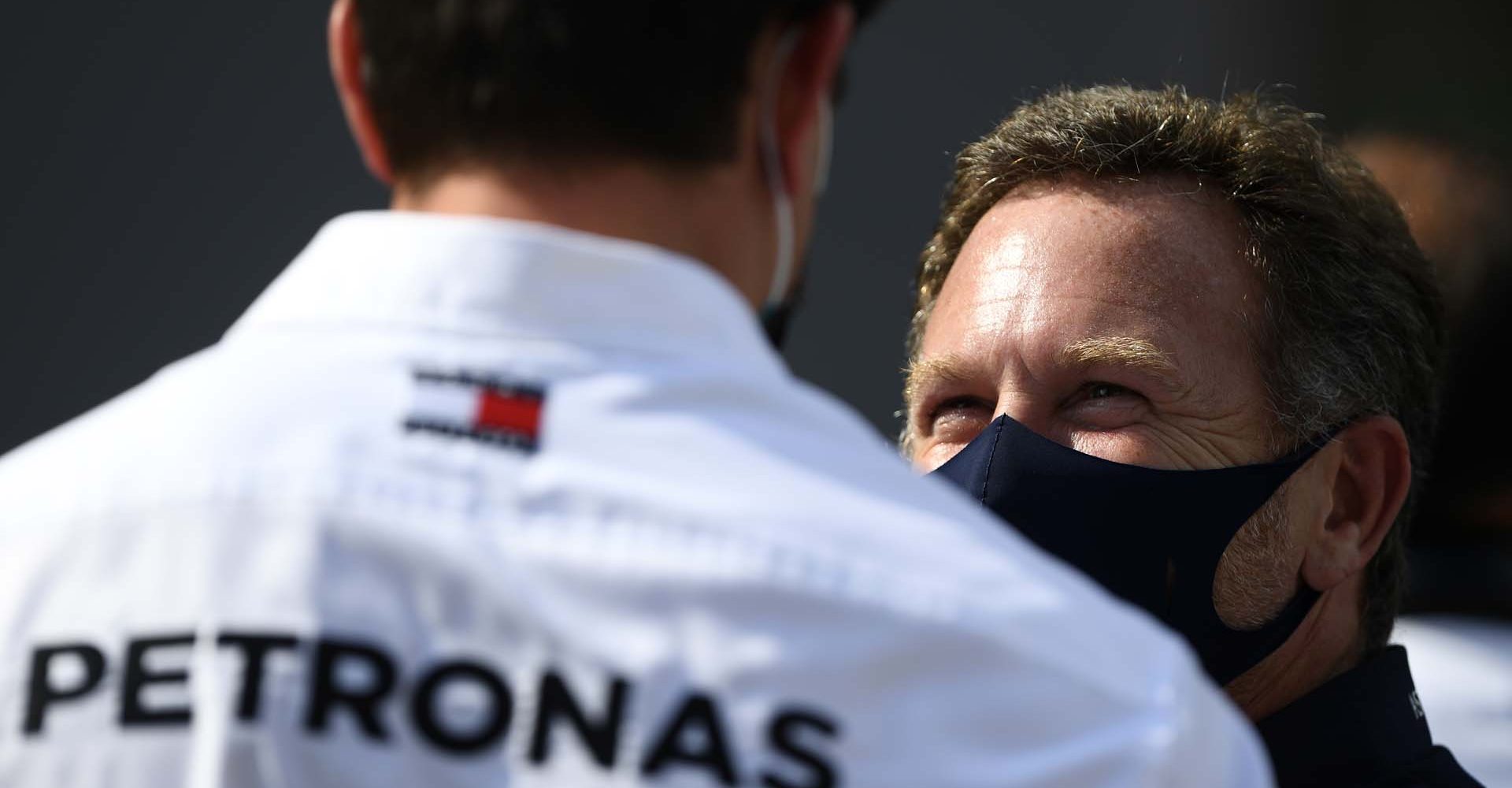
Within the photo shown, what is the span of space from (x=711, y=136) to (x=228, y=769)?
479 millimetres

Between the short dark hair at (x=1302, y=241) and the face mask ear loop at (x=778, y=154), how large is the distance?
132 cm

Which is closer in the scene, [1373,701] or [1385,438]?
[1373,701]

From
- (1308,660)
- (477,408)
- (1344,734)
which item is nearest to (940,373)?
(1308,660)

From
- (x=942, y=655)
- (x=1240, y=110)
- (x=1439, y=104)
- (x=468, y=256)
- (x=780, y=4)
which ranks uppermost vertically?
(x=1439, y=104)

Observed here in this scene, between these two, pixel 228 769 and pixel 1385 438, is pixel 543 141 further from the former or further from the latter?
pixel 1385 438

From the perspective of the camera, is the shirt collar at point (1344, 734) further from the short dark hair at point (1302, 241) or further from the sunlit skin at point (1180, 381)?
the short dark hair at point (1302, 241)

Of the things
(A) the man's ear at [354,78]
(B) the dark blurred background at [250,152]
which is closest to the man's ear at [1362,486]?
(A) the man's ear at [354,78]

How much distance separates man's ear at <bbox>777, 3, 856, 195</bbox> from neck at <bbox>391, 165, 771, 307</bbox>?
1.9 inches

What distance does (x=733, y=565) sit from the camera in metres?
0.99

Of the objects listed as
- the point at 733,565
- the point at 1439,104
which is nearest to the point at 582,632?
the point at 733,565

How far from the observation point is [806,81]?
1.11 meters

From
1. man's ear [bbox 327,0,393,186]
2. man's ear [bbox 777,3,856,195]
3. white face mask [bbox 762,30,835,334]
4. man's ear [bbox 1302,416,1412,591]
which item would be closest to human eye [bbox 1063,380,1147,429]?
man's ear [bbox 1302,416,1412,591]

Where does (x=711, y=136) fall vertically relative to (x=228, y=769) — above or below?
above

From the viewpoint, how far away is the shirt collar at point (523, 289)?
1.04 meters
